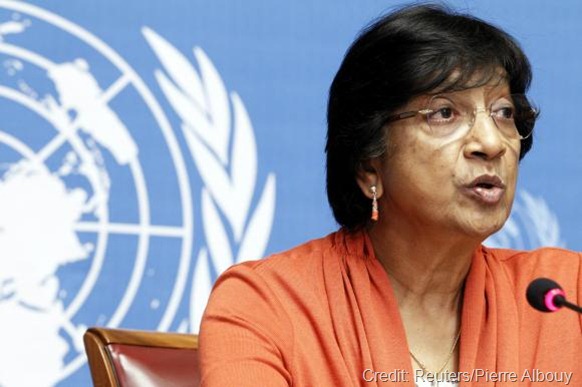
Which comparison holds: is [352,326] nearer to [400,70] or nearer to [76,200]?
[400,70]

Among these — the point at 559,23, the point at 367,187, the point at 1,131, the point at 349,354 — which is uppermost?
the point at 559,23

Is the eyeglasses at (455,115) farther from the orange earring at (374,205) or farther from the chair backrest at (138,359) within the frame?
the chair backrest at (138,359)

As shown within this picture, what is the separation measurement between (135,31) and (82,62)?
4.9 inches

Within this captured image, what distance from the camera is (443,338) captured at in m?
1.77

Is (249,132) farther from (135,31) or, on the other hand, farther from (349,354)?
(349,354)

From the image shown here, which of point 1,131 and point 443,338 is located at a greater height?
point 1,131

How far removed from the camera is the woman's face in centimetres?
166

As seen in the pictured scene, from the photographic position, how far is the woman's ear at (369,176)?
181 centimetres

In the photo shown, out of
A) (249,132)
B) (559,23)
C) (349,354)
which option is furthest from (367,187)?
(559,23)

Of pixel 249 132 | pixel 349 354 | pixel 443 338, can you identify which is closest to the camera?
pixel 349 354

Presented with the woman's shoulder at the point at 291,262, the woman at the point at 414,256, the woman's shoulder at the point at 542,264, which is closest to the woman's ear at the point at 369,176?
the woman at the point at 414,256

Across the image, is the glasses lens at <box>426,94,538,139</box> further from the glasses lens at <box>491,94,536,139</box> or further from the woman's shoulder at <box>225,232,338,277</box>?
the woman's shoulder at <box>225,232,338,277</box>

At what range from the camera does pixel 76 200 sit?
2.09 metres

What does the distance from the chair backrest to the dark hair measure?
0.38m
